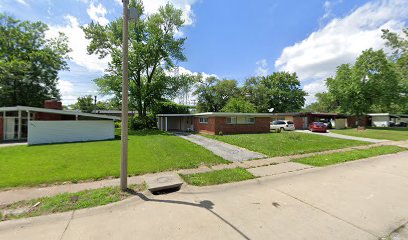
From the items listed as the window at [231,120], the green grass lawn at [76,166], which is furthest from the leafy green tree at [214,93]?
the green grass lawn at [76,166]

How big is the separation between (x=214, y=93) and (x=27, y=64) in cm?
3174

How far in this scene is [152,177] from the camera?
645cm

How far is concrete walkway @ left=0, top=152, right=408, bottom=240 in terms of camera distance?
330 cm

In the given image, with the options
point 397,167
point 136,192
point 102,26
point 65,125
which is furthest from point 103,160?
point 102,26

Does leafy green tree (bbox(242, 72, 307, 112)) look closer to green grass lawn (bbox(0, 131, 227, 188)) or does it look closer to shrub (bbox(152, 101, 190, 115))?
shrub (bbox(152, 101, 190, 115))

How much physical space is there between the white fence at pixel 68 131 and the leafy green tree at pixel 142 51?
31.0 feet

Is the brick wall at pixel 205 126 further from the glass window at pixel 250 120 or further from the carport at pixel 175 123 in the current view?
the glass window at pixel 250 120

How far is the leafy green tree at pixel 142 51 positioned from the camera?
26.0 m

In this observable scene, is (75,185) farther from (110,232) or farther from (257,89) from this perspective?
(257,89)

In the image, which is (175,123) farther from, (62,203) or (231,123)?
(62,203)

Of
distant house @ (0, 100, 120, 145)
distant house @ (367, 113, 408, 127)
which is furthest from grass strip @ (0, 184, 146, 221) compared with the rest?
distant house @ (367, 113, 408, 127)

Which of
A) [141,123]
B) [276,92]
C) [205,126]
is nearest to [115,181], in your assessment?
[205,126]

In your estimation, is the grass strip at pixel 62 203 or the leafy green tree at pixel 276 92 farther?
the leafy green tree at pixel 276 92

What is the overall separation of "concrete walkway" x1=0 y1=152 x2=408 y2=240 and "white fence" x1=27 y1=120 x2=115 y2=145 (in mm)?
14494
